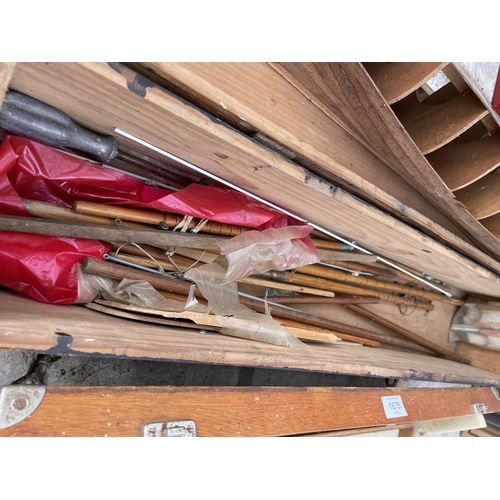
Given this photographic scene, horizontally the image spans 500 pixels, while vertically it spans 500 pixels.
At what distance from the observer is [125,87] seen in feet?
2.60

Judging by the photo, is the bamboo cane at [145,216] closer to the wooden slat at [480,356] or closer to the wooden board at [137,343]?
the wooden board at [137,343]

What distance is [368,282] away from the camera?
2.00m

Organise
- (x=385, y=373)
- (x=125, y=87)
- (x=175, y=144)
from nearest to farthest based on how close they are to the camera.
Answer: (x=125, y=87) → (x=175, y=144) → (x=385, y=373)

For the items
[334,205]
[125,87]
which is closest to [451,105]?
[334,205]

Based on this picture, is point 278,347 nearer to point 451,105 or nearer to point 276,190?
point 276,190

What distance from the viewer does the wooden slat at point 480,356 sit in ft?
7.84

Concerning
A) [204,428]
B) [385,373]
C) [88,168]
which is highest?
[88,168]

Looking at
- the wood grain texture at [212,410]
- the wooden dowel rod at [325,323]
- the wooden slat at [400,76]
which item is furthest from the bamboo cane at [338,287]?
the wooden slat at [400,76]

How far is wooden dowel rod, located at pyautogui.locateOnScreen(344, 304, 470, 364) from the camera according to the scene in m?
2.09

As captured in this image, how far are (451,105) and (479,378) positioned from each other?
1.33 meters

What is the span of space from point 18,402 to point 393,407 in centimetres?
129

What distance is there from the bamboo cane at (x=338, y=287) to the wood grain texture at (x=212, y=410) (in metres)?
0.46

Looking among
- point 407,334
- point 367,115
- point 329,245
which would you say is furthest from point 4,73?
point 407,334

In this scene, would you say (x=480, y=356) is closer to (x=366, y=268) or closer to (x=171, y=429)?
(x=366, y=268)
